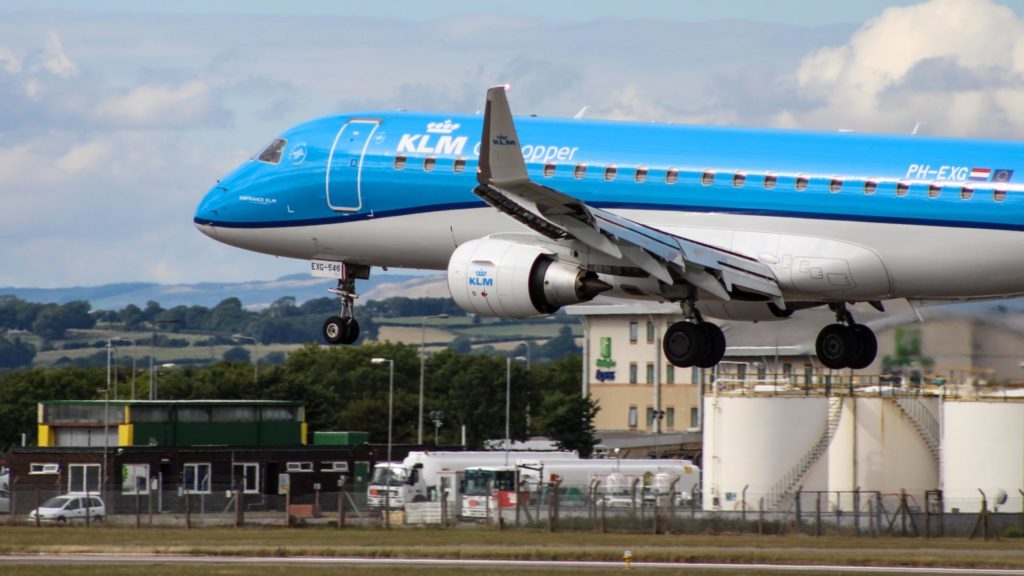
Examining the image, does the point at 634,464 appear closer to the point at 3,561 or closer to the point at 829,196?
the point at 3,561

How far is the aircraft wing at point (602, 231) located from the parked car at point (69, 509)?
33.4m

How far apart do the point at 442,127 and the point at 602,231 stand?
6201 mm

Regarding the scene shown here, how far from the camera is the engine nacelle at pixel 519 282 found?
34.7 metres

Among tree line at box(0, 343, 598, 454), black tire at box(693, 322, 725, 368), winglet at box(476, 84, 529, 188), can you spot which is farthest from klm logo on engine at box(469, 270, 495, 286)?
tree line at box(0, 343, 598, 454)

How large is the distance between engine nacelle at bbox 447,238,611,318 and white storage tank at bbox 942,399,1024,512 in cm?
3006

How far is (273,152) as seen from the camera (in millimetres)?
41031

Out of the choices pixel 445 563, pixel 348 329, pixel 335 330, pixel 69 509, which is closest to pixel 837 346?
pixel 445 563

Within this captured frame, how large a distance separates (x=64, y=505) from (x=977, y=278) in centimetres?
4052

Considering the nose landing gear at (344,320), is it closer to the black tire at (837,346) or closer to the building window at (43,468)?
the black tire at (837,346)

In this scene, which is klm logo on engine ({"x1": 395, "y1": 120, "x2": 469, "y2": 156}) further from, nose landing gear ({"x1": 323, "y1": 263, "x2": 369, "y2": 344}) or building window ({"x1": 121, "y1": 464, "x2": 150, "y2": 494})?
building window ({"x1": 121, "y1": 464, "x2": 150, "y2": 494})

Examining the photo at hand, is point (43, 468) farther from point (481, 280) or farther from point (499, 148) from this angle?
point (499, 148)

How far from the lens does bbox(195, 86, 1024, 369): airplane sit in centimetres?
3344

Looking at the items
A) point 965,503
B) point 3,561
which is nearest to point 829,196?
point 3,561

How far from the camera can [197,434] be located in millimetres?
92562
